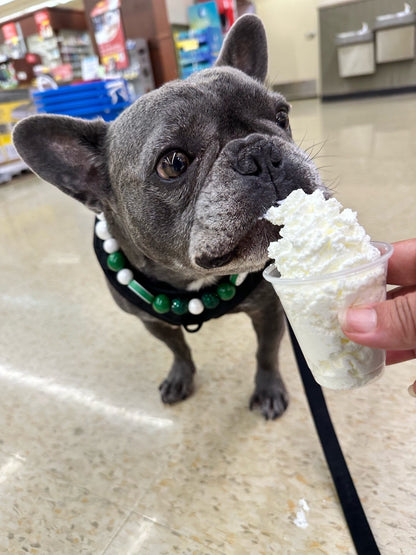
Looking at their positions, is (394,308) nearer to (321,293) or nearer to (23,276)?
(321,293)

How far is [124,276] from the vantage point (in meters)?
1.14

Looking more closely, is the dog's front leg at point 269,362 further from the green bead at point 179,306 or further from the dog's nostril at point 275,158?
the dog's nostril at point 275,158

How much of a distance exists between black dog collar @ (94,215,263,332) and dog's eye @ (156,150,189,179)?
13.4 inches

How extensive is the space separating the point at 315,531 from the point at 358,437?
0.29 m

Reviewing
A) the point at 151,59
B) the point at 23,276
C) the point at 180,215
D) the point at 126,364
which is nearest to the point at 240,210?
the point at 180,215

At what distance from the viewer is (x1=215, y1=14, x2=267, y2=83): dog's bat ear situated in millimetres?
1240

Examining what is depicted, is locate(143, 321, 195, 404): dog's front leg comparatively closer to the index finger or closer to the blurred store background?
the index finger

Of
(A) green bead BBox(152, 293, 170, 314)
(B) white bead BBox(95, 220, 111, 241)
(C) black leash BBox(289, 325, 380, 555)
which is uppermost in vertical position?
(B) white bead BBox(95, 220, 111, 241)

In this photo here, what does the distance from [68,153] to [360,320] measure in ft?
2.88

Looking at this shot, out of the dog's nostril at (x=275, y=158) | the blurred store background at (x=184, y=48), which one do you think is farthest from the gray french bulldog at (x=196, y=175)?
the blurred store background at (x=184, y=48)

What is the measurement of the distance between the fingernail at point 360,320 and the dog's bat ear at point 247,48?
3.12 ft

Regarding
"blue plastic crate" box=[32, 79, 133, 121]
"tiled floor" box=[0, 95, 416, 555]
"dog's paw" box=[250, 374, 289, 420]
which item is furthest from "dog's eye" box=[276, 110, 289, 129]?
"blue plastic crate" box=[32, 79, 133, 121]

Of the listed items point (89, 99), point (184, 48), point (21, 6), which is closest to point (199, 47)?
point (184, 48)

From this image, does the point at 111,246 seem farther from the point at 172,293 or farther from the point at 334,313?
the point at 334,313
